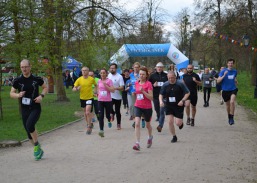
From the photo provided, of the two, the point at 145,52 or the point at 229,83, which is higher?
the point at 145,52

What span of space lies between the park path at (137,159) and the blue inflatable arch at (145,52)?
16390mm

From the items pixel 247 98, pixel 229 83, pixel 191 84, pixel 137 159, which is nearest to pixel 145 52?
A: pixel 247 98

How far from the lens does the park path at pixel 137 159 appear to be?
6.63 meters

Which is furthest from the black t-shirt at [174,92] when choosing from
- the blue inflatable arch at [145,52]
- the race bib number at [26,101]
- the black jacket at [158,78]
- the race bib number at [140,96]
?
the blue inflatable arch at [145,52]

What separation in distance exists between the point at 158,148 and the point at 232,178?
2896 mm

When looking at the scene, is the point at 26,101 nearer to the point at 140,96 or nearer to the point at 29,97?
the point at 29,97

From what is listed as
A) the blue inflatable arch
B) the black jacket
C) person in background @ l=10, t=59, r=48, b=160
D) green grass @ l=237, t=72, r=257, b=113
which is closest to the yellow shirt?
the black jacket

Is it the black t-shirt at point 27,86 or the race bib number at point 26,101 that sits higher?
the black t-shirt at point 27,86

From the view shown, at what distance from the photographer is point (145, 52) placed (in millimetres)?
31281

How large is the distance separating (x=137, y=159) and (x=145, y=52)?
23646mm

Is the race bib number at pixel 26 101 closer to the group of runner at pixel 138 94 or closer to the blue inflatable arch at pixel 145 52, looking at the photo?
the group of runner at pixel 138 94

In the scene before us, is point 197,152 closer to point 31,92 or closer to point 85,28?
point 31,92

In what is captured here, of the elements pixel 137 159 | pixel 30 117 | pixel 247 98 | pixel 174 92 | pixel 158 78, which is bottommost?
pixel 247 98

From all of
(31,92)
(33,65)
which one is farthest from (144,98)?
(33,65)
